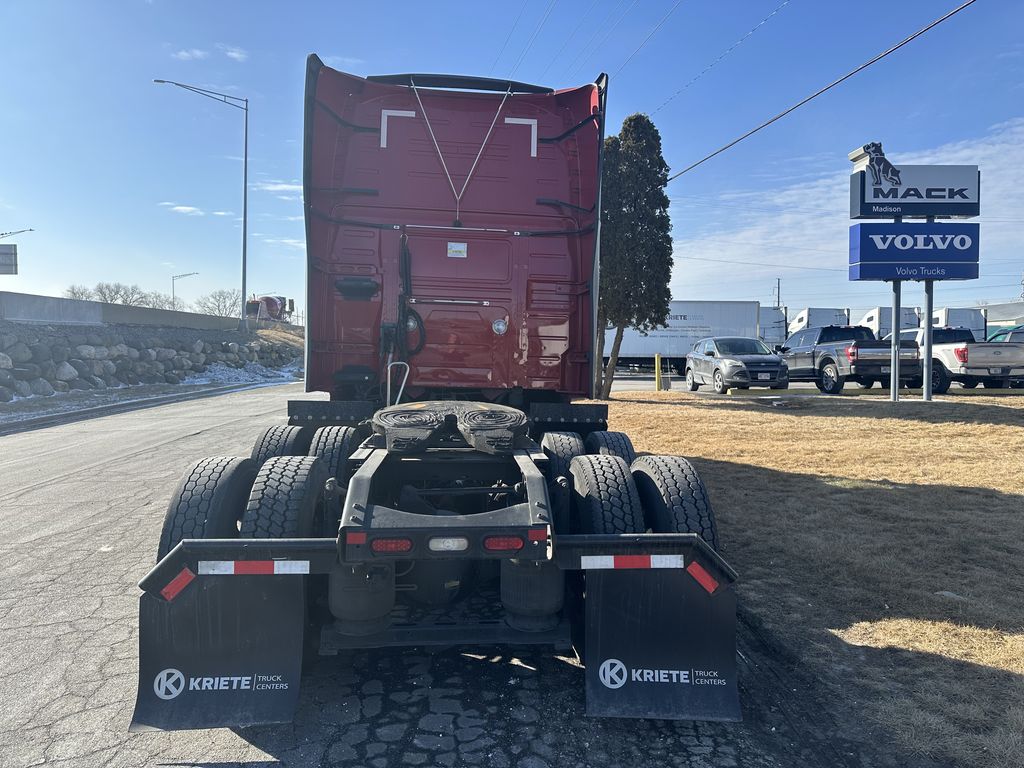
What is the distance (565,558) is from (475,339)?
10.0 ft

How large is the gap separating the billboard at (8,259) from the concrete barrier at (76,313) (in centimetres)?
240

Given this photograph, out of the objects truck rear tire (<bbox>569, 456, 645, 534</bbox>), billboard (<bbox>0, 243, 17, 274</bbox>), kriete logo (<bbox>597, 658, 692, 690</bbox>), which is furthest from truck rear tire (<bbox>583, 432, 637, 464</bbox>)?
billboard (<bbox>0, 243, 17, 274</bbox>)

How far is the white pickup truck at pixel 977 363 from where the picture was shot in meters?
16.6

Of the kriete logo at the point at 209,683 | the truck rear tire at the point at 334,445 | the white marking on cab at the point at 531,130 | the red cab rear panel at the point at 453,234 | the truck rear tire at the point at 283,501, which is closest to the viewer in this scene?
the kriete logo at the point at 209,683

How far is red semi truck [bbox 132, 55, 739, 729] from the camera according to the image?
2809 mm

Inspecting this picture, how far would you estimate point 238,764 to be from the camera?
265cm

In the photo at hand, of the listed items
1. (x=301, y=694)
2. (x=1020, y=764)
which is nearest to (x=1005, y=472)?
(x=1020, y=764)

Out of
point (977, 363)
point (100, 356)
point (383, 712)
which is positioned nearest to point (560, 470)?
point (383, 712)

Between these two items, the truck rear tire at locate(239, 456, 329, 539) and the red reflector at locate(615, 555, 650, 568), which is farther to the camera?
the truck rear tire at locate(239, 456, 329, 539)

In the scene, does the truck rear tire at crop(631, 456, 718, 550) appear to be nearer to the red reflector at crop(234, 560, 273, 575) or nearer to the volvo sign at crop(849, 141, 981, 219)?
the red reflector at crop(234, 560, 273, 575)

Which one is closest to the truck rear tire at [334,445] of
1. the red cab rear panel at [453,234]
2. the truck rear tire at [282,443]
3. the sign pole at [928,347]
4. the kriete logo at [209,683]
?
the truck rear tire at [282,443]

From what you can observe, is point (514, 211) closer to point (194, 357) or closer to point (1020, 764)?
point (1020, 764)

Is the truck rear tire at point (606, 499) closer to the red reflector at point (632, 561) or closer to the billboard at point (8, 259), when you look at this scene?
the red reflector at point (632, 561)

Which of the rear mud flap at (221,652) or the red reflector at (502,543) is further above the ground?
the red reflector at (502,543)
